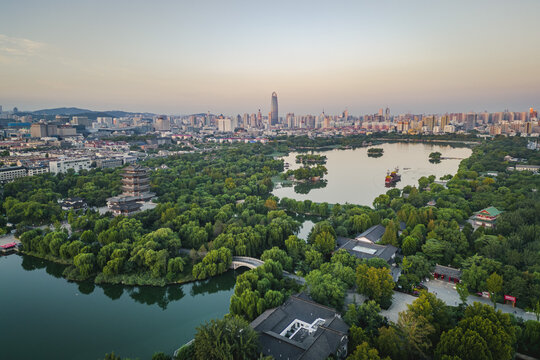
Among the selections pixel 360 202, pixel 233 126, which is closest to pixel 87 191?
pixel 360 202

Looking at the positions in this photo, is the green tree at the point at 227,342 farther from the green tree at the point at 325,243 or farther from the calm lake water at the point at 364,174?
the calm lake water at the point at 364,174

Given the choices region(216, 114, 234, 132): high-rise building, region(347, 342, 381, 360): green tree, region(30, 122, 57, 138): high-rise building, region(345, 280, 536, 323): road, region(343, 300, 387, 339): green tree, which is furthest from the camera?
region(216, 114, 234, 132): high-rise building

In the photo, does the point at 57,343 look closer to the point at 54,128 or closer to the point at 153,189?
the point at 153,189

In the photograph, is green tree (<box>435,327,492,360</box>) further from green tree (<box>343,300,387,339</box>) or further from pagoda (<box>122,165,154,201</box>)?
pagoda (<box>122,165,154,201</box>)

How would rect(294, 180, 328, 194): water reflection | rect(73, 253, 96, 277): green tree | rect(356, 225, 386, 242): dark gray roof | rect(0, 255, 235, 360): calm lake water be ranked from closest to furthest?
rect(0, 255, 235, 360): calm lake water → rect(73, 253, 96, 277): green tree → rect(356, 225, 386, 242): dark gray roof → rect(294, 180, 328, 194): water reflection

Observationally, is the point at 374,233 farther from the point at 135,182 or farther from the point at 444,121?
the point at 444,121

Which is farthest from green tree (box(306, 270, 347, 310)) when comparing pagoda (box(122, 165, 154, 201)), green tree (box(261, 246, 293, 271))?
pagoda (box(122, 165, 154, 201))

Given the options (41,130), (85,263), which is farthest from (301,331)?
(41,130)
